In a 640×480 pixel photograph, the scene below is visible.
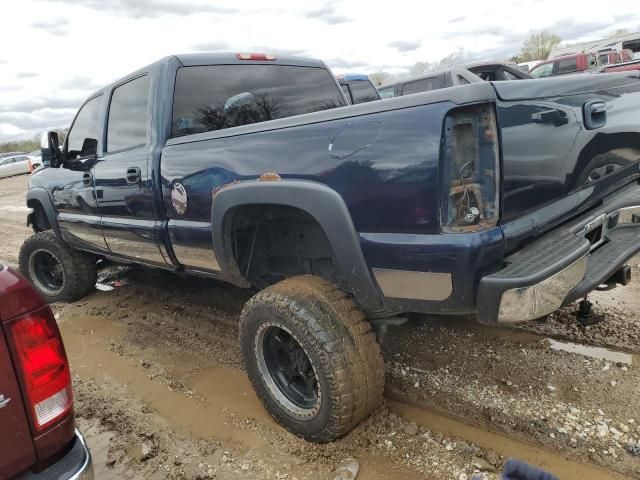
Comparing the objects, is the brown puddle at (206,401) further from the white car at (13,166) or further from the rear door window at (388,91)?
the white car at (13,166)

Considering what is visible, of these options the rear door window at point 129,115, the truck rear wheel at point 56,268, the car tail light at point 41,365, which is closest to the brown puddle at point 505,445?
the car tail light at point 41,365

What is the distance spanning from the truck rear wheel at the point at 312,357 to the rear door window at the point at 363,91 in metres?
4.52

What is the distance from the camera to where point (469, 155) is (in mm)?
1942

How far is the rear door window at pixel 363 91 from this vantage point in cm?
656

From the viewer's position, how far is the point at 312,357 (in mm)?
2344

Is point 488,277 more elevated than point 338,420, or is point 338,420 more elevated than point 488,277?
point 488,277

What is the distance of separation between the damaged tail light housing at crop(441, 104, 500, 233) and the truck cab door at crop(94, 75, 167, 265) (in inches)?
81.6

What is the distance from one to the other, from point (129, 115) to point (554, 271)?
312 cm

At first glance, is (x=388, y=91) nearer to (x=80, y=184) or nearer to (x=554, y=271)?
(x=80, y=184)

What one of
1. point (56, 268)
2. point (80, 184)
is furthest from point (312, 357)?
point (56, 268)

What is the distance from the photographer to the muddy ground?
2.34 metres

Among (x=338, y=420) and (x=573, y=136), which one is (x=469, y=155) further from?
(x=338, y=420)

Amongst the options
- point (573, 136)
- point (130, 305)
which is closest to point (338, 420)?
point (573, 136)

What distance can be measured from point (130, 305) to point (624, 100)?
4293mm
